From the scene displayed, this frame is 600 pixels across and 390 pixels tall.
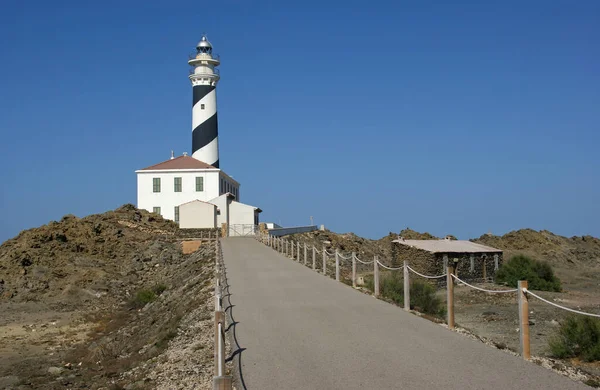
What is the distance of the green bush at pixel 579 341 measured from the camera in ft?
38.6

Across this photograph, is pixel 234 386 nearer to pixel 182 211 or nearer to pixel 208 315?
pixel 208 315

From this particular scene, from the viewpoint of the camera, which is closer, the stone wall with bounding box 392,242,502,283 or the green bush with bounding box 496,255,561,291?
the stone wall with bounding box 392,242,502,283

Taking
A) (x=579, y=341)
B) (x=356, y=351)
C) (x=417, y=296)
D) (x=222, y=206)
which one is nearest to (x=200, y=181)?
(x=222, y=206)

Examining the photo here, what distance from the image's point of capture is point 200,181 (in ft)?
160

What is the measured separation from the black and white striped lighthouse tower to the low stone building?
24036 millimetres

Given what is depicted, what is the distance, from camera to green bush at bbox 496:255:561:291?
30344 mm

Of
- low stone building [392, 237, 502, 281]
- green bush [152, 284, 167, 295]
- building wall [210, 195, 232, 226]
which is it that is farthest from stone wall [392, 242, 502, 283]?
building wall [210, 195, 232, 226]

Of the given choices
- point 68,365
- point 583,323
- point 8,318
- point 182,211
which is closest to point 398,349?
point 583,323

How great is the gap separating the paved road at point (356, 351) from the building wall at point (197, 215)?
96.3 ft

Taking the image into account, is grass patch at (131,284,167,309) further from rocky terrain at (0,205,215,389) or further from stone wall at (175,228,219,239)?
stone wall at (175,228,219,239)

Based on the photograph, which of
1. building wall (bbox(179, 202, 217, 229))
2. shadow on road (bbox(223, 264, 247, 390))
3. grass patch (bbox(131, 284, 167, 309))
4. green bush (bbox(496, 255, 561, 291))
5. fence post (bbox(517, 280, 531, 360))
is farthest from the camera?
building wall (bbox(179, 202, 217, 229))

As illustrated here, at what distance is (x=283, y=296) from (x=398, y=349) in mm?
6497

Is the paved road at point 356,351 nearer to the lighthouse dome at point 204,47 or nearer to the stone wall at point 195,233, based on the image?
the stone wall at point 195,233

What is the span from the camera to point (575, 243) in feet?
190
